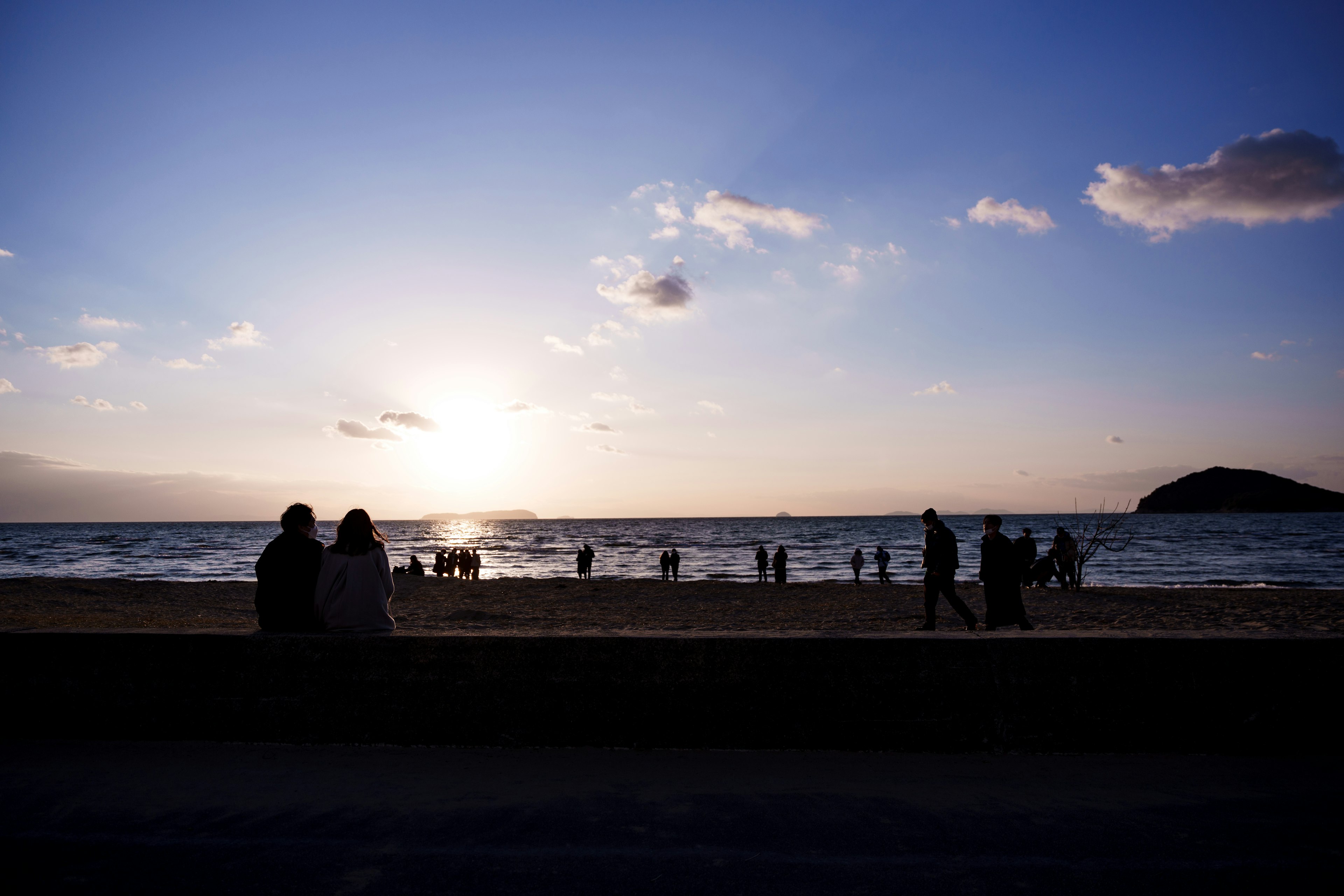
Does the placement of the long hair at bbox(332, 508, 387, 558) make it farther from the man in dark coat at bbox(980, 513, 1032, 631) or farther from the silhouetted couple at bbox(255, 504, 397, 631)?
the man in dark coat at bbox(980, 513, 1032, 631)

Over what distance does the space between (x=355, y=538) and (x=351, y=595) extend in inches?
13.2

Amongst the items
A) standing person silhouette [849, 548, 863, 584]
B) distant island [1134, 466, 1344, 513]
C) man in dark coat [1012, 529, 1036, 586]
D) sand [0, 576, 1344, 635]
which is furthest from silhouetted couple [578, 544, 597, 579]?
distant island [1134, 466, 1344, 513]

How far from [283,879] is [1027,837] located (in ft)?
9.14

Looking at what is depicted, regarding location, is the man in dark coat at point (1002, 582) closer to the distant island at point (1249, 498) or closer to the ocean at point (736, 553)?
the ocean at point (736, 553)

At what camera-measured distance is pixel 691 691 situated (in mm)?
3900

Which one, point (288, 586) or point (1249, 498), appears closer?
point (288, 586)

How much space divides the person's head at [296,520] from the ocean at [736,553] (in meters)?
27.2

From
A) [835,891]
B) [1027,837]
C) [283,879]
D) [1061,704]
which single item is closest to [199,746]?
[283,879]

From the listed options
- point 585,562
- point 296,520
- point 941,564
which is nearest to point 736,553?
point 585,562

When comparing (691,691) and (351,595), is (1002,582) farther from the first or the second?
(351,595)

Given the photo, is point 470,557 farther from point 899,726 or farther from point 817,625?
point 899,726

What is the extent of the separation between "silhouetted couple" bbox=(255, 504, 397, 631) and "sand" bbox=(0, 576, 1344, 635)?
23.9ft

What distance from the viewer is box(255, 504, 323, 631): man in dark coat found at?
4277mm

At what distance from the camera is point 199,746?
12.9 feet
